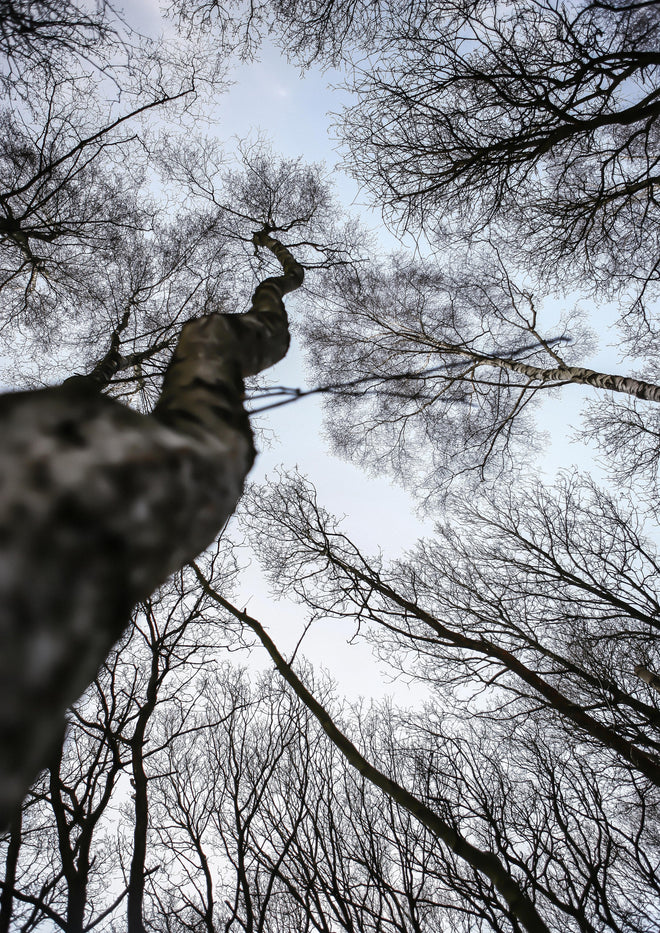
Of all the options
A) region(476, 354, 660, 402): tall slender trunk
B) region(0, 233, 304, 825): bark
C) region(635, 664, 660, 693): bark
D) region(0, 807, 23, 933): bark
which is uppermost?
region(476, 354, 660, 402): tall slender trunk

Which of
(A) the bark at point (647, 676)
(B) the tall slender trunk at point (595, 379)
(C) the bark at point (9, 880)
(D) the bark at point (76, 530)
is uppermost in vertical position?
(B) the tall slender trunk at point (595, 379)

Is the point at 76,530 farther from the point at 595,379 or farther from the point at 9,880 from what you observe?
the point at 595,379

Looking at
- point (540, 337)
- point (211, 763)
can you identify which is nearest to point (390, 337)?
point (540, 337)

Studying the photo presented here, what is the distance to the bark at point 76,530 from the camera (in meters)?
0.59

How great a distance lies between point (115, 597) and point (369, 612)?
4239 millimetres

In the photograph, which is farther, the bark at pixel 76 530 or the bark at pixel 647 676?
the bark at pixel 647 676

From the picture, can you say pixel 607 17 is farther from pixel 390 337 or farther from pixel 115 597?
pixel 115 597

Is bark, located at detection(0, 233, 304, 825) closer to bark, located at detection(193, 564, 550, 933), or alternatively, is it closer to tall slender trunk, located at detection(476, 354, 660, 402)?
bark, located at detection(193, 564, 550, 933)

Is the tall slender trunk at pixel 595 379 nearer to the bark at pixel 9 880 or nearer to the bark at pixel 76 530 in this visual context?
the bark at pixel 76 530

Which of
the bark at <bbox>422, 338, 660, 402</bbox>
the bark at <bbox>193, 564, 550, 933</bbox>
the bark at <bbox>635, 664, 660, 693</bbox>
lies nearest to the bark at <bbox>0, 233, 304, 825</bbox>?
the bark at <bbox>193, 564, 550, 933</bbox>

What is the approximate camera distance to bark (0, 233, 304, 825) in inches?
23.3

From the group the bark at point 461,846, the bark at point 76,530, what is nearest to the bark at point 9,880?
the bark at point 461,846

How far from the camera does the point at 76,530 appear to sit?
673 mm

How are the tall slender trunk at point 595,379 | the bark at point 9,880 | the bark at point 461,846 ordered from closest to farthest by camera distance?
the bark at point 461,846, the bark at point 9,880, the tall slender trunk at point 595,379
